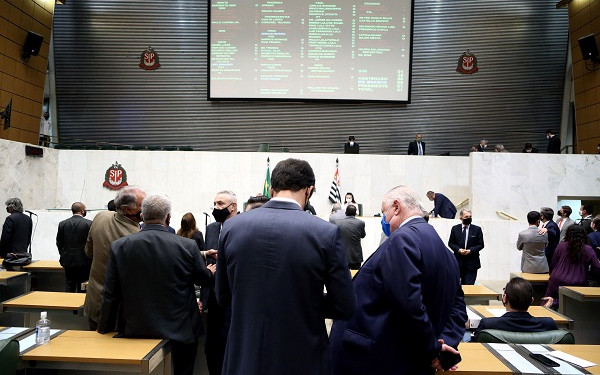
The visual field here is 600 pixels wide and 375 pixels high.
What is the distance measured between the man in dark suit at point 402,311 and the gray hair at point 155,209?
4.13 feet

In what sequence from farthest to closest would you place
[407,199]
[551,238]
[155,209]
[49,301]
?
[551,238]
[49,301]
[155,209]
[407,199]

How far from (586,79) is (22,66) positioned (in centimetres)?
1392

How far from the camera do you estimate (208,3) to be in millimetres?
14016

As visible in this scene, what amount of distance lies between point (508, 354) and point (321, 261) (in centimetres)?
137

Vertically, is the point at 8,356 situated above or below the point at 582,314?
above

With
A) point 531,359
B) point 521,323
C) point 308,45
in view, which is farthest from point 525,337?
point 308,45

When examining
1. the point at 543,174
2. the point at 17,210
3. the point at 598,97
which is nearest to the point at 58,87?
the point at 17,210

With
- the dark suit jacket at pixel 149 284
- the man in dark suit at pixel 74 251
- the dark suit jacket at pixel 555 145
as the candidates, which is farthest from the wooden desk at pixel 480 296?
the dark suit jacket at pixel 555 145

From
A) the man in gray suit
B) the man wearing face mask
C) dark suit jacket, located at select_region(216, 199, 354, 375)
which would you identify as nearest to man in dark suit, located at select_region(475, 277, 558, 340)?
dark suit jacket, located at select_region(216, 199, 354, 375)

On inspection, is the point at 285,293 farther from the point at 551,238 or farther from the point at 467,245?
the point at 551,238

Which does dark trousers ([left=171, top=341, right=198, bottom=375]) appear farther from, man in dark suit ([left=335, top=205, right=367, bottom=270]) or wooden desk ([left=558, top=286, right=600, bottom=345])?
man in dark suit ([left=335, top=205, right=367, bottom=270])

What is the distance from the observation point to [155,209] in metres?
2.91

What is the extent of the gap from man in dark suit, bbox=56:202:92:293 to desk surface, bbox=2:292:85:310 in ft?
6.07

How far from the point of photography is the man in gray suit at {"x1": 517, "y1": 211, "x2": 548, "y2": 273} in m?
6.06
